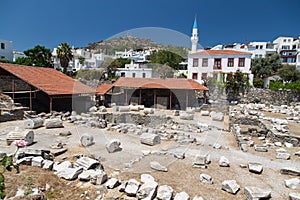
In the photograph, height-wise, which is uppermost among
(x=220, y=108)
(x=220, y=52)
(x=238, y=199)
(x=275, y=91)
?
(x=220, y=52)

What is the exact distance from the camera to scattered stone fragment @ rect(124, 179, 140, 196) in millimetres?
5484

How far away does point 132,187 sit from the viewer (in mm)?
5625

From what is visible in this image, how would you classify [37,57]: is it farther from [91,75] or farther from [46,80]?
[46,80]

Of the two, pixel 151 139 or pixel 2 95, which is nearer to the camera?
pixel 151 139

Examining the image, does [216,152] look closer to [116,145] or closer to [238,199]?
[238,199]

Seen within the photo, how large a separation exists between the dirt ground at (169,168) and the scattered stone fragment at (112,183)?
0.54ft

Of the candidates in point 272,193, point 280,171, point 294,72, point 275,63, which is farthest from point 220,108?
point 275,63

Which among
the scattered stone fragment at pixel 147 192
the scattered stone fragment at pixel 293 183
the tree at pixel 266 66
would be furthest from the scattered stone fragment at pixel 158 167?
the tree at pixel 266 66

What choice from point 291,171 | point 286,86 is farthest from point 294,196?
point 286,86

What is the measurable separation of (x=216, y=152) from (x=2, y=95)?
17288mm

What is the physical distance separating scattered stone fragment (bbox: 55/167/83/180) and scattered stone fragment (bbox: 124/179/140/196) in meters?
1.71

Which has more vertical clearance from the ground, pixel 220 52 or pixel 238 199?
pixel 220 52

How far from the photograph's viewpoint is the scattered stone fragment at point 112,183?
580 cm

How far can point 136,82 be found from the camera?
22844 millimetres
